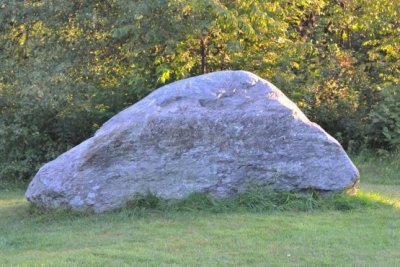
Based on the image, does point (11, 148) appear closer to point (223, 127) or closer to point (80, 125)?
point (80, 125)

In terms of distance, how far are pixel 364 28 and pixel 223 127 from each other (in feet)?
27.5

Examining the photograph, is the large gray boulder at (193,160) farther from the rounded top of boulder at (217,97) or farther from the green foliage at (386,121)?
the green foliage at (386,121)

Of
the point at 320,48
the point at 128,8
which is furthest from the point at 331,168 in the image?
the point at 320,48

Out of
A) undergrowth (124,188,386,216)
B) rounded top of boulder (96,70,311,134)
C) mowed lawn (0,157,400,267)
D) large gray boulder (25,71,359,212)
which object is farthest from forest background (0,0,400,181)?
undergrowth (124,188,386,216)

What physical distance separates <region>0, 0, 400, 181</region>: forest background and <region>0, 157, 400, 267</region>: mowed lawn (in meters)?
3.67

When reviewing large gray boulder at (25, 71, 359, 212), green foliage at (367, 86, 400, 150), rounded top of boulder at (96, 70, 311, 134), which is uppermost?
rounded top of boulder at (96, 70, 311, 134)

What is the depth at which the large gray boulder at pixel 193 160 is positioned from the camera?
8656mm

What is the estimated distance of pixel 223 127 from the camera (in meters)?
8.91

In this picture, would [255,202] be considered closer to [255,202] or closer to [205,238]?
[255,202]

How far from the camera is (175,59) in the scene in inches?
515

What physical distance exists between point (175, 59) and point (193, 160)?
4.70 metres

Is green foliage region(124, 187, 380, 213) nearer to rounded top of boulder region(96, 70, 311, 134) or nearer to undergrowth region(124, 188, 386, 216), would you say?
undergrowth region(124, 188, 386, 216)

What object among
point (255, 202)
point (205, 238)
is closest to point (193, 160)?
point (255, 202)

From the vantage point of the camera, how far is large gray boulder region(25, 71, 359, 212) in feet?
28.4
